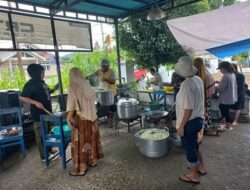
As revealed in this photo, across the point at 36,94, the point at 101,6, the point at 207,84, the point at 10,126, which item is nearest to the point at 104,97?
the point at 36,94

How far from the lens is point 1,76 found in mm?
4660

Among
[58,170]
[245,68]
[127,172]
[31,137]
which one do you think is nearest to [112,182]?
[127,172]

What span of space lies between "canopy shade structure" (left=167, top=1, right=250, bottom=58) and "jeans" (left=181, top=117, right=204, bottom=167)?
57.0 inches

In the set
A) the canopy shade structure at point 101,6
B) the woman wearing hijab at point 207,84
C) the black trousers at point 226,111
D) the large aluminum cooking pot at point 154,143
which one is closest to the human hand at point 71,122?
the large aluminum cooking pot at point 154,143

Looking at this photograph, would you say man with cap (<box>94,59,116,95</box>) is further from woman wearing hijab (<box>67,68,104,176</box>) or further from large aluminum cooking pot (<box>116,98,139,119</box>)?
woman wearing hijab (<box>67,68,104,176</box>)

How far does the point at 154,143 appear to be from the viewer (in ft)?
9.74

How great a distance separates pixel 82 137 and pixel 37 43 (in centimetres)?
237

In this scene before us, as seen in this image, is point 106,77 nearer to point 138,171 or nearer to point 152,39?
point 152,39

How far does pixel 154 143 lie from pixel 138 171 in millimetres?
479

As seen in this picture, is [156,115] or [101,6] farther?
[101,6]

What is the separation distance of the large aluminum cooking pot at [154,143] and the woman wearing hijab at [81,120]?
767 mm

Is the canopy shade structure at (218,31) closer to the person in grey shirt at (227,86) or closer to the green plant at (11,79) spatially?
the person in grey shirt at (227,86)

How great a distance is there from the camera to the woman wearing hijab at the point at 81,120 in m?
2.64

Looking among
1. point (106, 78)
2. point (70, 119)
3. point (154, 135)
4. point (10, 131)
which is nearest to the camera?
point (70, 119)
